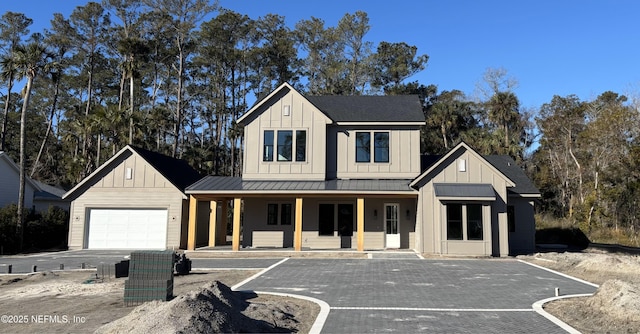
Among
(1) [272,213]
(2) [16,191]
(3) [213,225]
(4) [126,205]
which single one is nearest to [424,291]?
(1) [272,213]

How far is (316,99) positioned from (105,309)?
17.1m

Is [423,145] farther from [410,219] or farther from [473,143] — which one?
[410,219]

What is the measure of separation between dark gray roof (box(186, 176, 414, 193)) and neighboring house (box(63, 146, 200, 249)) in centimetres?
232

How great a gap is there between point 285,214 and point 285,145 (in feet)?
11.7

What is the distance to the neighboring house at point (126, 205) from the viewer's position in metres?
21.6

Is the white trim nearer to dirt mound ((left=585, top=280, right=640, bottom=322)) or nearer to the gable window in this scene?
dirt mound ((left=585, top=280, right=640, bottom=322))

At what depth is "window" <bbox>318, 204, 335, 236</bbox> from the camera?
832 inches

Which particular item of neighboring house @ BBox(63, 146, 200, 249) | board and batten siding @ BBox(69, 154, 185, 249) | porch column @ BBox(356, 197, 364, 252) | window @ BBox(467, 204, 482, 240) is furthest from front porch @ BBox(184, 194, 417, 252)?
window @ BBox(467, 204, 482, 240)

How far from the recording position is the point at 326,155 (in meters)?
21.4

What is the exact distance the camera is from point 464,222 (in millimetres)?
17719

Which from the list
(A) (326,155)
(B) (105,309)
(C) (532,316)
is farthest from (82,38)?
(C) (532,316)

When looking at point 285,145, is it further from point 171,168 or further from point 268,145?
point 171,168

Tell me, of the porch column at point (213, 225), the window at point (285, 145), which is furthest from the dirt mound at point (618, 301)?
the porch column at point (213, 225)

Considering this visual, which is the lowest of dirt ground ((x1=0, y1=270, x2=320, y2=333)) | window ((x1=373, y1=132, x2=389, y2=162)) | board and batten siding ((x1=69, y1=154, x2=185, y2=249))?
dirt ground ((x1=0, y1=270, x2=320, y2=333))
